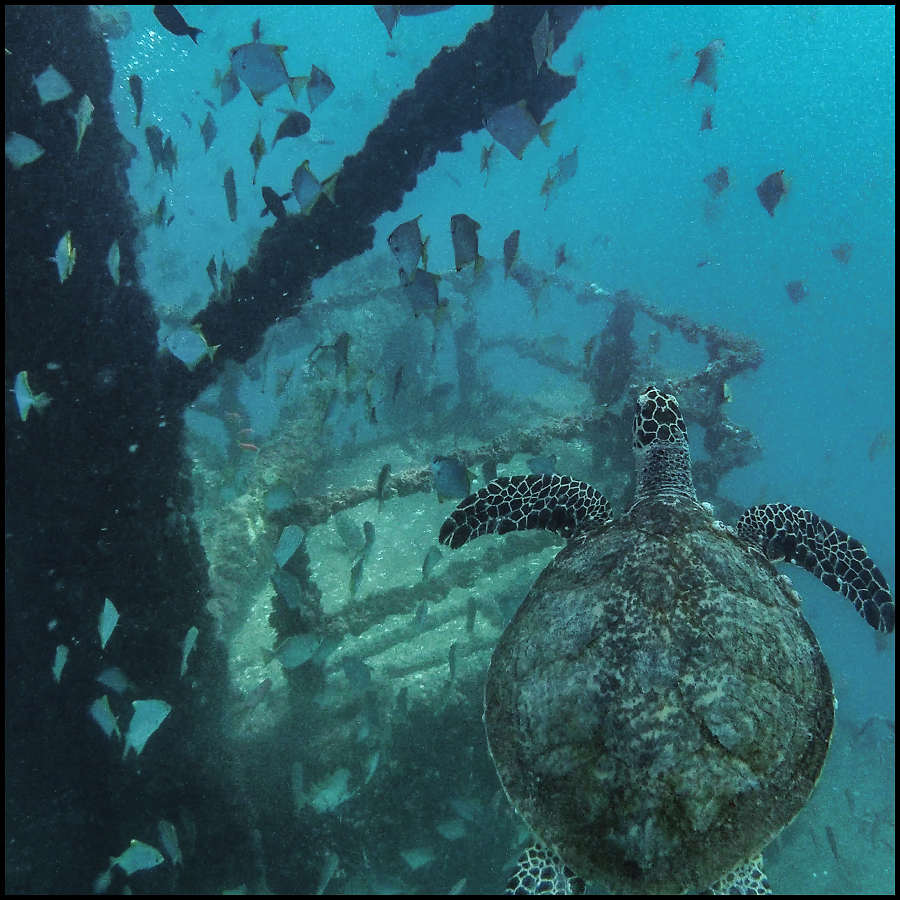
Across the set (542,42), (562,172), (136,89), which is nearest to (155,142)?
(136,89)

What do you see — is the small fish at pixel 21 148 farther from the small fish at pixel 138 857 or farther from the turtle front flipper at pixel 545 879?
the turtle front flipper at pixel 545 879

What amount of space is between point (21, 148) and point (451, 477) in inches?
181

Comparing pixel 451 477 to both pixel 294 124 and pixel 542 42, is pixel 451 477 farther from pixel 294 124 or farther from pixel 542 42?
pixel 542 42

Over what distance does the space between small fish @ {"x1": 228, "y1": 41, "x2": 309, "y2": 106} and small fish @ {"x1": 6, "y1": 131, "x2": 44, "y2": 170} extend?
199 centimetres

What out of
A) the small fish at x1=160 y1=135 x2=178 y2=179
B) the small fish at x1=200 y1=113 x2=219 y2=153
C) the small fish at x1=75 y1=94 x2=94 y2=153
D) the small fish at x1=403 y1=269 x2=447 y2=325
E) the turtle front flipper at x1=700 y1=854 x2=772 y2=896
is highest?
the small fish at x1=200 y1=113 x2=219 y2=153

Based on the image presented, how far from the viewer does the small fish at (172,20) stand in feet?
16.3

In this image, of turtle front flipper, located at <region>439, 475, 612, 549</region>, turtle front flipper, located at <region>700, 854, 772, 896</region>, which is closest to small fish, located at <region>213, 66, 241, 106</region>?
turtle front flipper, located at <region>439, 475, 612, 549</region>

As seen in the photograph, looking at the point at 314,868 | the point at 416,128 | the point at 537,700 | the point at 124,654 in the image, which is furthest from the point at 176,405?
the point at 314,868

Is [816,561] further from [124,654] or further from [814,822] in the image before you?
[814,822]

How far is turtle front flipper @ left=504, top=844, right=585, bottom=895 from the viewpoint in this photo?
9.70 ft

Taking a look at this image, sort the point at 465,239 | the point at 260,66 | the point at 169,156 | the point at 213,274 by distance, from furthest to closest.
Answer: the point at 169,156 → the point at 213,274 → the point at 260,66 → the point at 465,239

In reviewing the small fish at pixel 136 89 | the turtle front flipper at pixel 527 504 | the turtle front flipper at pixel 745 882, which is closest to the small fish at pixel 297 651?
the turtle front flipper at pixel 527 504

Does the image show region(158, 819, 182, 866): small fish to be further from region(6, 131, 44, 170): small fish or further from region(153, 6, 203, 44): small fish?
region(153, 6, 203, 44): small fish

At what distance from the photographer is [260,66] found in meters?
5.22
